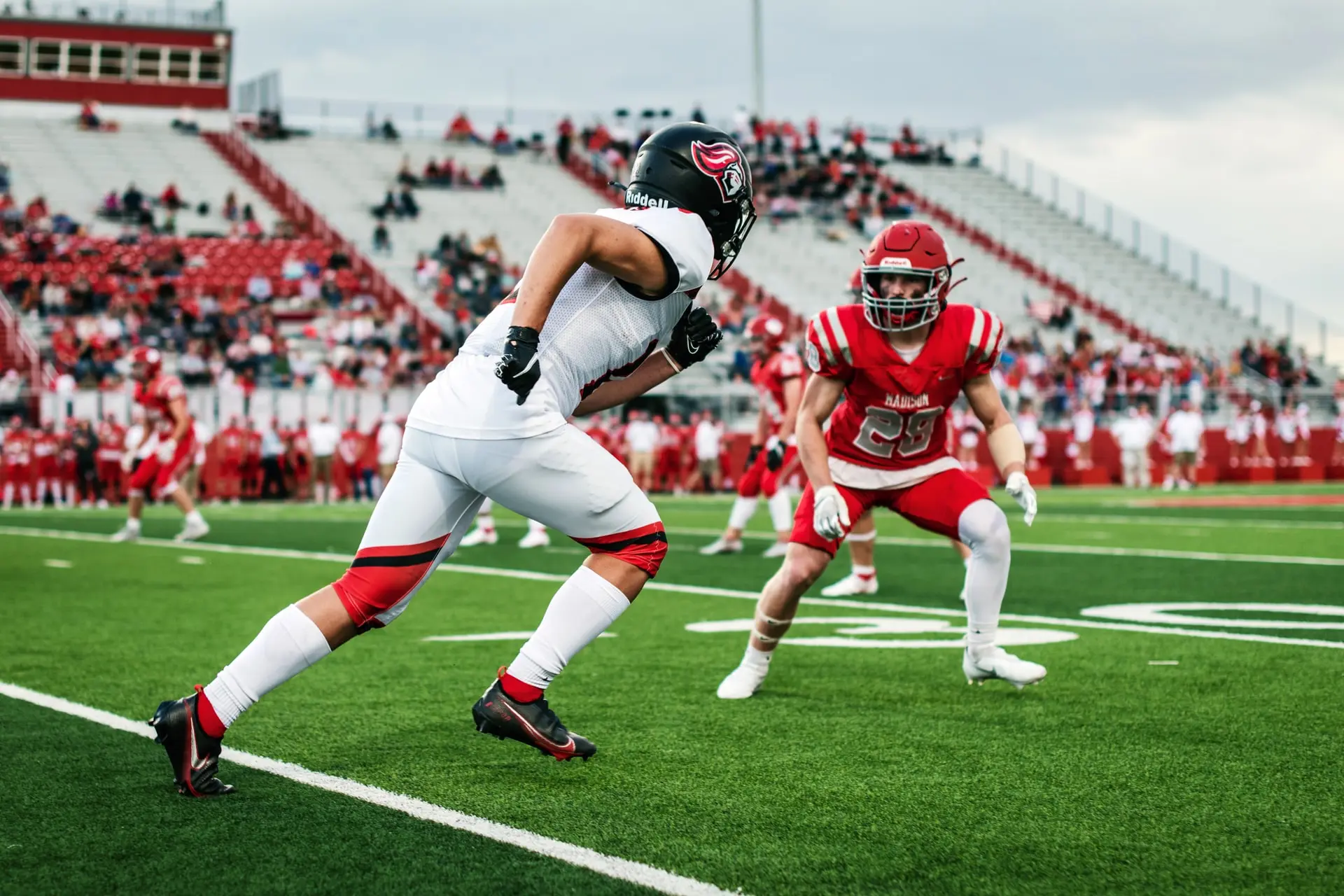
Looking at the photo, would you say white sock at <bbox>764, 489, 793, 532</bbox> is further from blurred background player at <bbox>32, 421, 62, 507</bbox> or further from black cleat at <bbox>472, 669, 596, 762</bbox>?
blurred background player at <bbox>32, 421, 62, 507</bbox>

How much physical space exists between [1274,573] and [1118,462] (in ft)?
69.7

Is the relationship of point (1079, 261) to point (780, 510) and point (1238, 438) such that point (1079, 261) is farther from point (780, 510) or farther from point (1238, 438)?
point (780, 510)

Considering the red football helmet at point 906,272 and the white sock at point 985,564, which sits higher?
the red football helmet at point 906,272

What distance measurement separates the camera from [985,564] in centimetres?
571

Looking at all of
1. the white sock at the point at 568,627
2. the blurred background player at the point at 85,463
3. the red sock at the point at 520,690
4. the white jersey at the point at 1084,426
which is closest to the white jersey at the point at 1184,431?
the white jersey at the point at 1084,426

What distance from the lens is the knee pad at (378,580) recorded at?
4.03 meters

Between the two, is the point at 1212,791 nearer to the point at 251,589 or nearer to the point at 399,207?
the point at 251,589

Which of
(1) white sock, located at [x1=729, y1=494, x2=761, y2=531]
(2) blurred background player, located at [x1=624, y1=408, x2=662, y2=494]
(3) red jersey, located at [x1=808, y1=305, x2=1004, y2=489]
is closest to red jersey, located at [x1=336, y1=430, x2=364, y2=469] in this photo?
(2) blurred background player, located at [x1=624, y1=408, x2=662, y2=494]

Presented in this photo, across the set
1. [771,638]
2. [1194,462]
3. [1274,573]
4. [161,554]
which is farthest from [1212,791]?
[1194,462]

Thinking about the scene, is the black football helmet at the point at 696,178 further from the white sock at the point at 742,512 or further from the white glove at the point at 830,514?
the white sock at the point at 742,512

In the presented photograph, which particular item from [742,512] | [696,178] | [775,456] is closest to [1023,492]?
[696,178]

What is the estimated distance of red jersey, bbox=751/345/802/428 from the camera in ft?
40.0

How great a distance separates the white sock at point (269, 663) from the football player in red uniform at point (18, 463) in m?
22.3

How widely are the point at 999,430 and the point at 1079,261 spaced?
37690 mm
